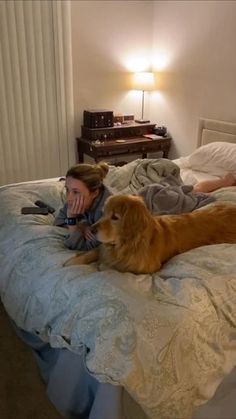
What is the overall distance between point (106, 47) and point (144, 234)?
3172 mm

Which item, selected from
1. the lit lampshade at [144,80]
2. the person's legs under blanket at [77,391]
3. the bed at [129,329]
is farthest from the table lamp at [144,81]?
the person's legs under blanket at [77,391]

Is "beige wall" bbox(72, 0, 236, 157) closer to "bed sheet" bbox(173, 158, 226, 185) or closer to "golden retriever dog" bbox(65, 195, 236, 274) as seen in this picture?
"bed sheet" bbox(173, 158, 226, 185)

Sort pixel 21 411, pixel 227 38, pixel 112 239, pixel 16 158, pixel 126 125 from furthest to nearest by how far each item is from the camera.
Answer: pixel 126 125 < pixel 16 158 < pixel 227 38 < pixel 21 411 < pixel 112 239

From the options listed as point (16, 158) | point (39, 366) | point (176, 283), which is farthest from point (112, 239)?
point (16, 158)

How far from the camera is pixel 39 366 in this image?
1.65 m

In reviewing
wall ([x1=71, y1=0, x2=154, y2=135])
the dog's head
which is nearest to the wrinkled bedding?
the dog's head

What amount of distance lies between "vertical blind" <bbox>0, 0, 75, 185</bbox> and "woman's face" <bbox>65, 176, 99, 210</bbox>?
7.09ft

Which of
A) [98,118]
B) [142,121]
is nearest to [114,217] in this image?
[98,118]

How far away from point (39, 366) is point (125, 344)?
2.63ft

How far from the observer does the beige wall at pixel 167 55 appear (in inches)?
130

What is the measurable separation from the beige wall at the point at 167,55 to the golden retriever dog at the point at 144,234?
213 centimetres

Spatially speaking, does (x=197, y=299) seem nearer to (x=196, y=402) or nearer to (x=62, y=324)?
(x=196, y=402)

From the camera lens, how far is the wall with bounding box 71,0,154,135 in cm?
364

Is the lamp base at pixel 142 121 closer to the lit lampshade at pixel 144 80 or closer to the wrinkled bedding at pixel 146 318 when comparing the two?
the lit lampshade at pixel 144 80
